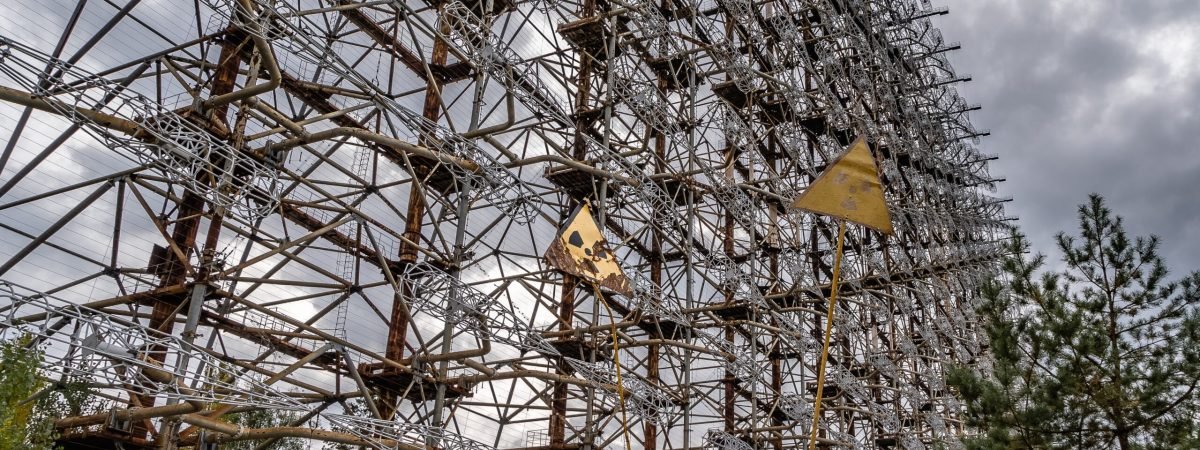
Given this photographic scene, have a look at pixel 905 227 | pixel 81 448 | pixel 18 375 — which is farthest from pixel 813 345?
pixel 18 375

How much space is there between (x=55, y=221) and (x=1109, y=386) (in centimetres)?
1502

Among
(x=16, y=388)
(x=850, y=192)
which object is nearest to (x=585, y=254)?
(x=850, y=192)

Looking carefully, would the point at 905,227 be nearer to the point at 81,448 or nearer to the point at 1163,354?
the point at 1163,354

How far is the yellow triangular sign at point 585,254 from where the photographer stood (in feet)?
44.1

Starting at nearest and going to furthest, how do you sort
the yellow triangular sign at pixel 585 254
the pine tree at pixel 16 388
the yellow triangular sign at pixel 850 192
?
the yellow triangular sign at pixel 850 192 < the pine tree at pixel 16 388 < the yellow triangular sign at pixel 585 254

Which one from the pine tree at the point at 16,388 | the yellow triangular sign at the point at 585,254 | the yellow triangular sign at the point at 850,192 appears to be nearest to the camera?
the yellow triangular sign at the point at 850,192

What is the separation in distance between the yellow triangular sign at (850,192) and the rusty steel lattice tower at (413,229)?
2342 mm

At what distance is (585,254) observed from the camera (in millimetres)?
13758

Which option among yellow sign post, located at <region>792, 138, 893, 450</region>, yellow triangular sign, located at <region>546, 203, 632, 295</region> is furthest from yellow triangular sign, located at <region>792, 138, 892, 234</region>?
yellow triangular sign, located at <region>546, 203, 632, 295</region>

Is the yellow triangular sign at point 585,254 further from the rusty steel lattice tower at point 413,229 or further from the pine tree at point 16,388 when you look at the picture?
the pine tree at point 16,388

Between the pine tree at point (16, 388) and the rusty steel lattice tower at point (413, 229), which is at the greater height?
the rusty steel lattice tower at point (413, 229)

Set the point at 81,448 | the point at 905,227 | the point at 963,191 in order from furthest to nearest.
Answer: the point at 963,191, the point at 905,227, the point at 81,448

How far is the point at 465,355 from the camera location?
1545 cm

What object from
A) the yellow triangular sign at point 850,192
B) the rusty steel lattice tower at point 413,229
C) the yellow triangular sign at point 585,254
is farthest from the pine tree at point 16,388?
the yellow triangular sign at point 850,192
